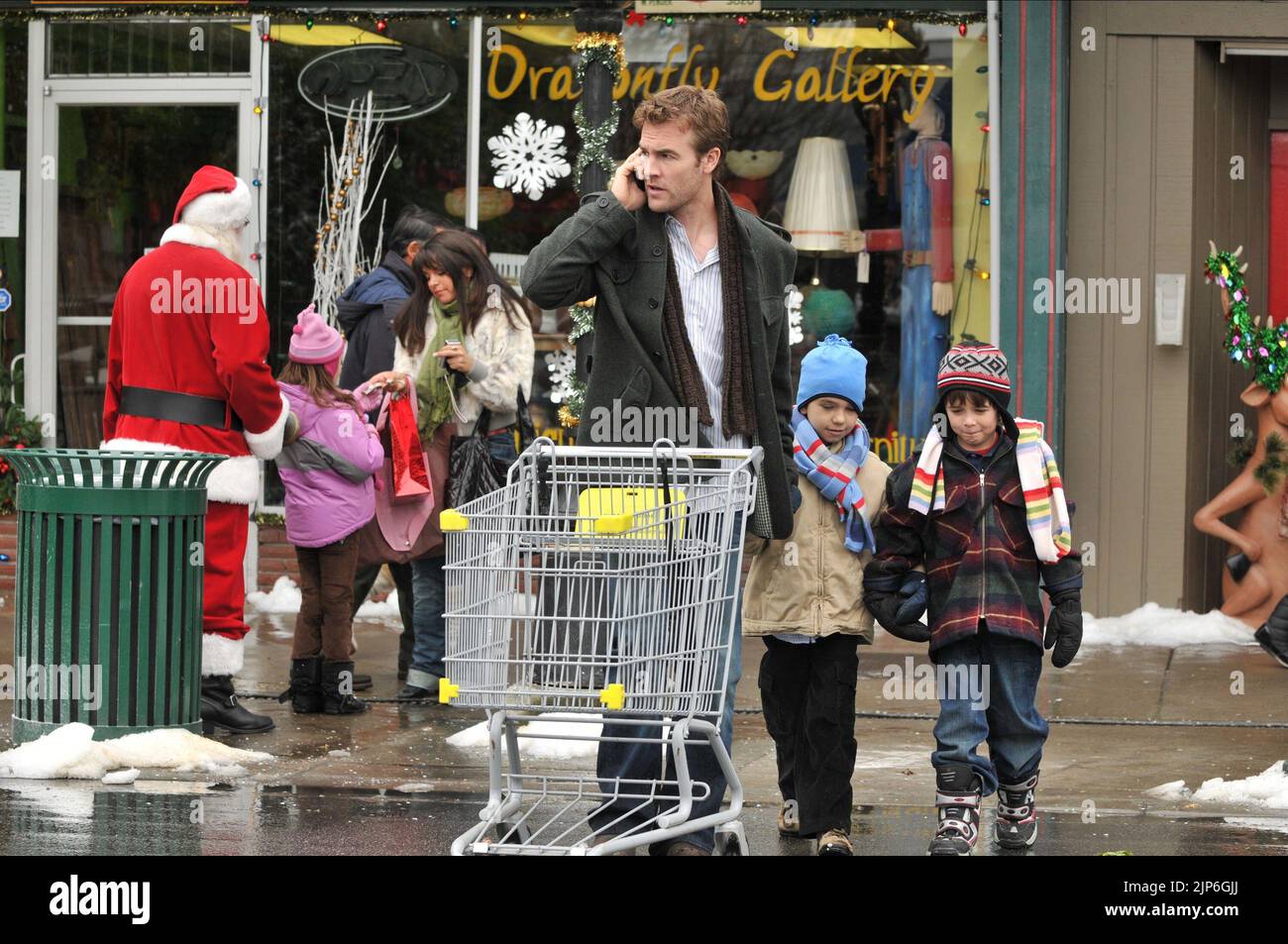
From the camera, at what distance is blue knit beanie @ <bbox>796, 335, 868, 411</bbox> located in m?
6.00

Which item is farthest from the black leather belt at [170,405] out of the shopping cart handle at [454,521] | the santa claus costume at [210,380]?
the shopping cart handle at [454,521]

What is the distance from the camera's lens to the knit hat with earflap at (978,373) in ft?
19.3

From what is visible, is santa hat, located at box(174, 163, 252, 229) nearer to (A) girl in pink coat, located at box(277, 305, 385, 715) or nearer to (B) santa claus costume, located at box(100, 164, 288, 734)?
(B) santa claus costume, located at box(100, 164, 288, 734)

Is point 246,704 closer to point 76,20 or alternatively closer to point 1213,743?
point 1213,743

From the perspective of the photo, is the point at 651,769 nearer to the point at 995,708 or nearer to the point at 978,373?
the point at 995,708

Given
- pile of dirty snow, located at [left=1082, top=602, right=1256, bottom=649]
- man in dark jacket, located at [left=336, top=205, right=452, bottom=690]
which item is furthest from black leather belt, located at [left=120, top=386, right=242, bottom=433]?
pile of dirty snow, located at [left=1082, top=602, right=1256, bottom=649]

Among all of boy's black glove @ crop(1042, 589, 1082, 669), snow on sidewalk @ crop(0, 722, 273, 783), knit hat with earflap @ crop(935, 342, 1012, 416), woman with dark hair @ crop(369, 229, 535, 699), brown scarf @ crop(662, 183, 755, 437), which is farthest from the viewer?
woman with dark hair @ crop(369, 229, 535, 699)

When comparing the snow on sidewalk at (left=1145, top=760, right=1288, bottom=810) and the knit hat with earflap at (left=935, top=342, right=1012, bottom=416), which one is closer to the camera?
the knit hat with earflap at (left=935, top=342, right=1012, bottom=416)

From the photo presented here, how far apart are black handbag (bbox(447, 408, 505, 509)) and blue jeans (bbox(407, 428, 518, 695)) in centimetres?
5

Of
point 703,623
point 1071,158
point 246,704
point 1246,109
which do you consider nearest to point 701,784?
point 703,623

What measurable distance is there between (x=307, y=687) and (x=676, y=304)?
3610 mm

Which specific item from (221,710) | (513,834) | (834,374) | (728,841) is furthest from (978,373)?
(221,710)

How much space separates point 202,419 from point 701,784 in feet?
10.7

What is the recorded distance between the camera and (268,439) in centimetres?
788
